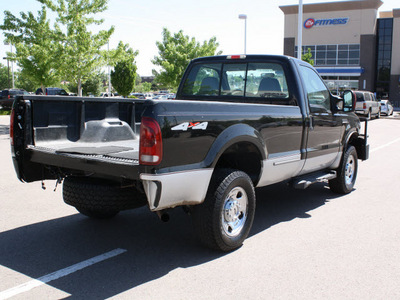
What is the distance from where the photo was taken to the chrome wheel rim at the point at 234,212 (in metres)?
4.30

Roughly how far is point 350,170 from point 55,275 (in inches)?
203

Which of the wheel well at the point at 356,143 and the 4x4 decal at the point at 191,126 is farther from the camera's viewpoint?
the wheel well at the point at 356,143

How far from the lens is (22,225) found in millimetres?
5164

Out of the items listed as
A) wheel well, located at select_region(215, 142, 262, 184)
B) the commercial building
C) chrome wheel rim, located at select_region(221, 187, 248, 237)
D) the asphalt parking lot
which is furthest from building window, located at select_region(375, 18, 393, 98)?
chrome wheel rim, located at select_region(221, 187, 248, 237)

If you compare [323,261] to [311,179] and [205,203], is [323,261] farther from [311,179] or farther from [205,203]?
[311,179]

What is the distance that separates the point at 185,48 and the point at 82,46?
43.6ft

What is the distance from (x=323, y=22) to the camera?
57156 mm

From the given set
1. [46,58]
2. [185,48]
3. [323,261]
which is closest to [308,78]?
[323,261]

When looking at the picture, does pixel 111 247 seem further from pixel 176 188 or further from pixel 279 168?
pixel 279 168

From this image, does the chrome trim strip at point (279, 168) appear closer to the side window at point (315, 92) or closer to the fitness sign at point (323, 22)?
the side window at point (315, 92)

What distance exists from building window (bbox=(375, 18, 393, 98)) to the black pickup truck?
183 ft

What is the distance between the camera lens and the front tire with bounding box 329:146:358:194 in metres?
6.82

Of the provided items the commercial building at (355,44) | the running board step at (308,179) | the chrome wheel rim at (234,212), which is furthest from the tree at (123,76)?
the commercial building at (355,44)

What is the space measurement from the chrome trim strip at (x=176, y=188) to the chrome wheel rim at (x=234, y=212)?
41 cm
